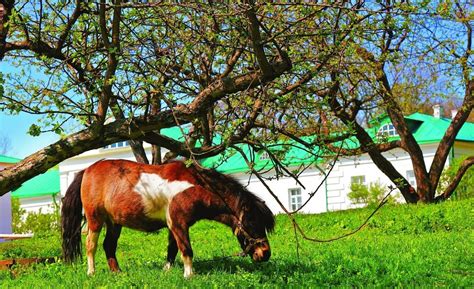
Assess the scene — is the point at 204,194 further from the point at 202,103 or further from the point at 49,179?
the point at 49,179

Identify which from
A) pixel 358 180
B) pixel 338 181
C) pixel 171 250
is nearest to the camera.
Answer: pixel 171 250

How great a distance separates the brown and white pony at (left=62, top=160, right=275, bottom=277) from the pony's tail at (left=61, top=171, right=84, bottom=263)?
1.07 feet

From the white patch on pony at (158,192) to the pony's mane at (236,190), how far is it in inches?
10.1

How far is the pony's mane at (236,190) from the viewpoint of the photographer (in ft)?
28.2

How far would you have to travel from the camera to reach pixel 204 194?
848 cm

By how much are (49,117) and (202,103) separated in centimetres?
191

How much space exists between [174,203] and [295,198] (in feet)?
108

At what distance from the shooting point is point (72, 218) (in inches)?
367

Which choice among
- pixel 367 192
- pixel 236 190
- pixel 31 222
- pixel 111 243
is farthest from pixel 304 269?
pixel 31 222

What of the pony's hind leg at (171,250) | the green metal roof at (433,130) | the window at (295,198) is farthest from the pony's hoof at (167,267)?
the window at (295,198)

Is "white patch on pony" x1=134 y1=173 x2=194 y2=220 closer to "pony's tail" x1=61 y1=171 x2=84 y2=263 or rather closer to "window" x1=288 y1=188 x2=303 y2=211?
"pony's tail" x1=61 y1=171 x2=84 y2=263

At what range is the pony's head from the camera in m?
8.59

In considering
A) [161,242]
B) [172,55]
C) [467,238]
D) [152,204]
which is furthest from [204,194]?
[161,242]

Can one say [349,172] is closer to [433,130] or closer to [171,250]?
[433,130]
